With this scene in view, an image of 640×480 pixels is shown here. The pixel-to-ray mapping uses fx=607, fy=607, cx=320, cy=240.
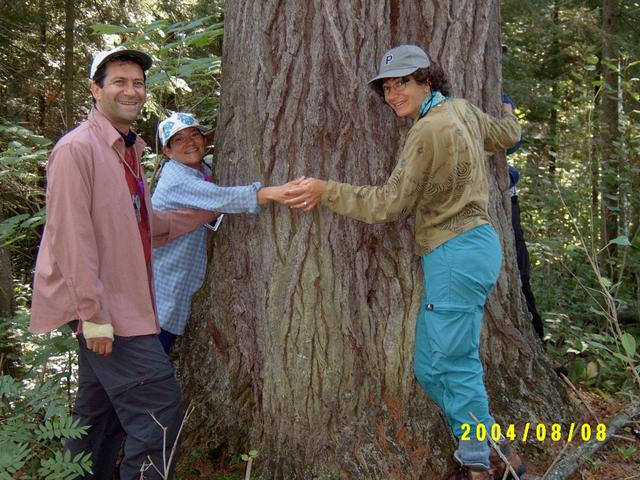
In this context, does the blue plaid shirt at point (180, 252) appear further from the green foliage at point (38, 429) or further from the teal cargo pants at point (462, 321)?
the teal cargo pants at point (462, 321)

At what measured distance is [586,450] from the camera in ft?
12.0

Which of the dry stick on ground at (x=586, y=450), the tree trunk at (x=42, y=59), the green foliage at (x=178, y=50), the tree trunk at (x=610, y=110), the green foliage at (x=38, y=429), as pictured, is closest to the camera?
the green foliage at (x=38, y=429)

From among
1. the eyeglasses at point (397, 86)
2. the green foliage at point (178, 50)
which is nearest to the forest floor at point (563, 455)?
the eyeglasses at point (397, 86)

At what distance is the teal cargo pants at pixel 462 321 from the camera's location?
3086 millimetres

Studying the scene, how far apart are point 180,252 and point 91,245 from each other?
1055 millimetres

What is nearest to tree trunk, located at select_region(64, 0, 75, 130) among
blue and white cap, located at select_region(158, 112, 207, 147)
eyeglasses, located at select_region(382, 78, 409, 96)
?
blue and white cap, located at select_region(158, 112, 207, 147)

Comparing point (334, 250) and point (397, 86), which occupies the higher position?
point (397, 86)

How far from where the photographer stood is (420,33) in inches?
132

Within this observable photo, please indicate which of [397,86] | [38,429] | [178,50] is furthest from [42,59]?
[397,86]

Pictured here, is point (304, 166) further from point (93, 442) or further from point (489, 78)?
point (93, 442)

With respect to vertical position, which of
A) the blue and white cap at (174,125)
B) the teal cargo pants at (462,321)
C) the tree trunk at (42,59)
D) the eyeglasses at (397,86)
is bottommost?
the teal cargo pants at (462,321)

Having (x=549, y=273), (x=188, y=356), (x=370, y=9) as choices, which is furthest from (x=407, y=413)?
(x=549, y=273)

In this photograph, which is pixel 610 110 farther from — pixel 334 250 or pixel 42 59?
pixel 42 59

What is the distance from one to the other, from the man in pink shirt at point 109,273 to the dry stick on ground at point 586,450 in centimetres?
211
